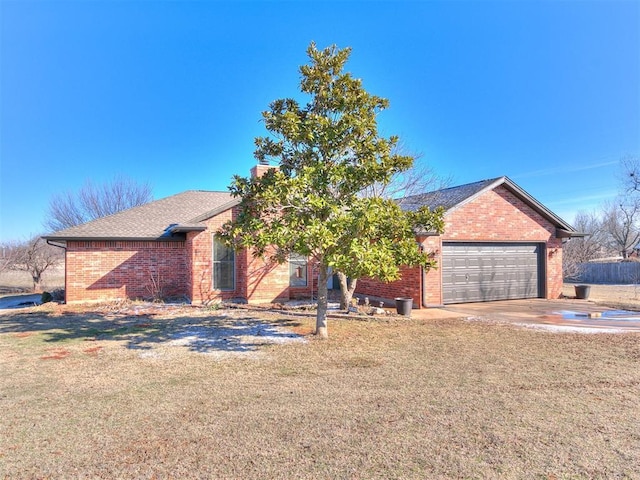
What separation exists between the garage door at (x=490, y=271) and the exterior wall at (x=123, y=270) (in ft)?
32.9

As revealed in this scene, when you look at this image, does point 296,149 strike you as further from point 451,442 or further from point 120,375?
point 451,442

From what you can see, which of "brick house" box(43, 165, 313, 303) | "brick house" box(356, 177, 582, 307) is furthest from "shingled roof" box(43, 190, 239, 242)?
"brick house" box(356, 177, 582, 307)

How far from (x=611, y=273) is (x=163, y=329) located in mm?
31310

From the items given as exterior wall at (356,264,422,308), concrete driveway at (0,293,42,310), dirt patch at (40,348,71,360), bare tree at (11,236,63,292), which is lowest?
concrete driveway at (0,293,42,310)

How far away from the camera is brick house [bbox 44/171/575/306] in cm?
1367

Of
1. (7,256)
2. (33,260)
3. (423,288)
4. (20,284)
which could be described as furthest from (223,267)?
(20,284)

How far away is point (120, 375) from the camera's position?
19.2ft

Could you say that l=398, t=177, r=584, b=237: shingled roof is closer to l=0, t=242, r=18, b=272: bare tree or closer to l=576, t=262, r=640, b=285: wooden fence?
l=576, t=262, r=640, b=285: wooden fence

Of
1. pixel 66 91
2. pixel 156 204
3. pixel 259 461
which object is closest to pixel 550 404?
pixel 259 461

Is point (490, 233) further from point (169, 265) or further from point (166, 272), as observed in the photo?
point (166, 272)

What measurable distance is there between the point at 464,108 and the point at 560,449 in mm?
16455

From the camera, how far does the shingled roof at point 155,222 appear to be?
13664mm

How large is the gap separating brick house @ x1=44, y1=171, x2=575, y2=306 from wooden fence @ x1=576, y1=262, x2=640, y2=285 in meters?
16.6

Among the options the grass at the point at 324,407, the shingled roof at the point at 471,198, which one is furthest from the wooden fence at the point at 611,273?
the grass at the point at 324,407
